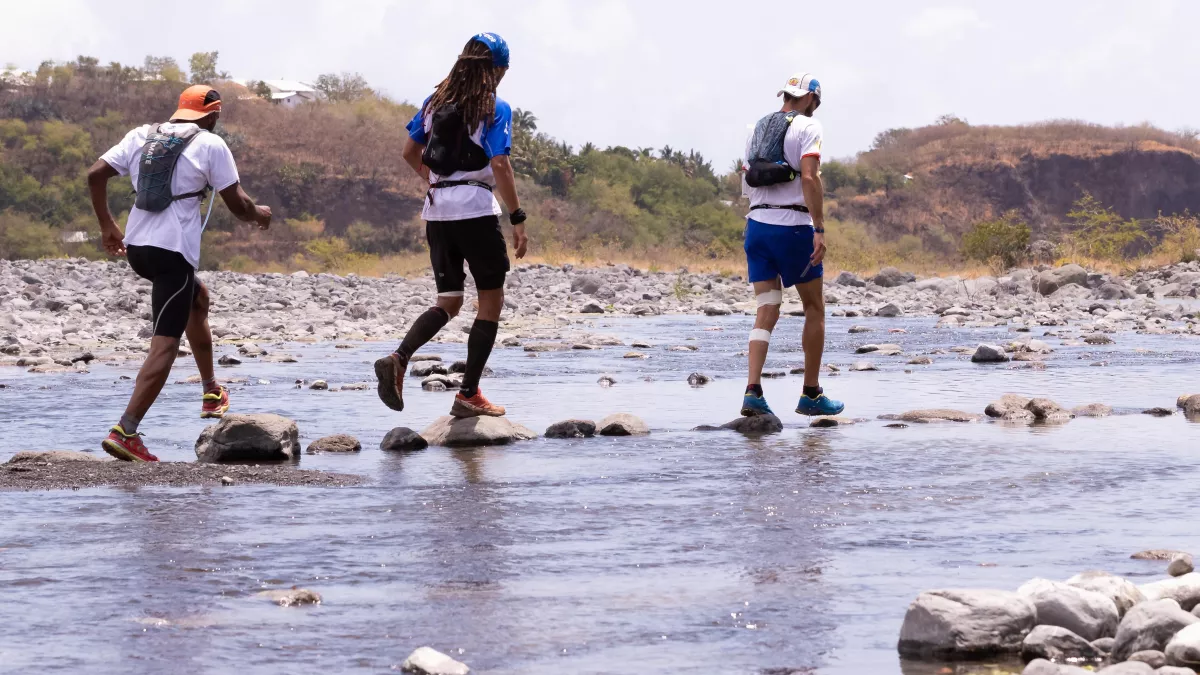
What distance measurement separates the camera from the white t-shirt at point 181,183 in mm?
6824

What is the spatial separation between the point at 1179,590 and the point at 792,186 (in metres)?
4.85

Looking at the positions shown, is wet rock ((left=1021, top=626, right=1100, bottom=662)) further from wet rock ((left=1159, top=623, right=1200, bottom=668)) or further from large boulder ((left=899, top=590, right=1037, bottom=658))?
wet rock ((left=1159, top=623, right=1200, bottom=668))

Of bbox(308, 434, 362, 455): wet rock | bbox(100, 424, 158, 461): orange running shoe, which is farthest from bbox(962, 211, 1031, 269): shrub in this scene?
bbox(100, 424, 158, 461): orange running shoe

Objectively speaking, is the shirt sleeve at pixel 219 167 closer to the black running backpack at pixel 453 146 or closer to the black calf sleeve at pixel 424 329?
the black running backpack at pixel 453 146

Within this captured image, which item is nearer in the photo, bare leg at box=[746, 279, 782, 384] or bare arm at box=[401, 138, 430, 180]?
bare arm at box=[401, 138, 430, 180]

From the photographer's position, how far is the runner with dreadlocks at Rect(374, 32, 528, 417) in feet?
24.6

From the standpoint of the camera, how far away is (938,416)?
8031 mm

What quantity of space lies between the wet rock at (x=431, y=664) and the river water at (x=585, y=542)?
8cm

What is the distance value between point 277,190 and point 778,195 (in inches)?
2364

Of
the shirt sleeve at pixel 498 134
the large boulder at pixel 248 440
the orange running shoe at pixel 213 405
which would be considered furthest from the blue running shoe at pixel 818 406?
the orange running shoe at pixel 213 405

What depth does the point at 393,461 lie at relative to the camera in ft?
21.6

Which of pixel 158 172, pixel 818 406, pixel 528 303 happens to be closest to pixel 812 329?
pixel 818 406

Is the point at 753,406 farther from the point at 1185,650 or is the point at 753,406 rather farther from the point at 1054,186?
the point at 1054,186

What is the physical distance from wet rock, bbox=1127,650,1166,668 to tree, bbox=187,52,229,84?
243 ft
